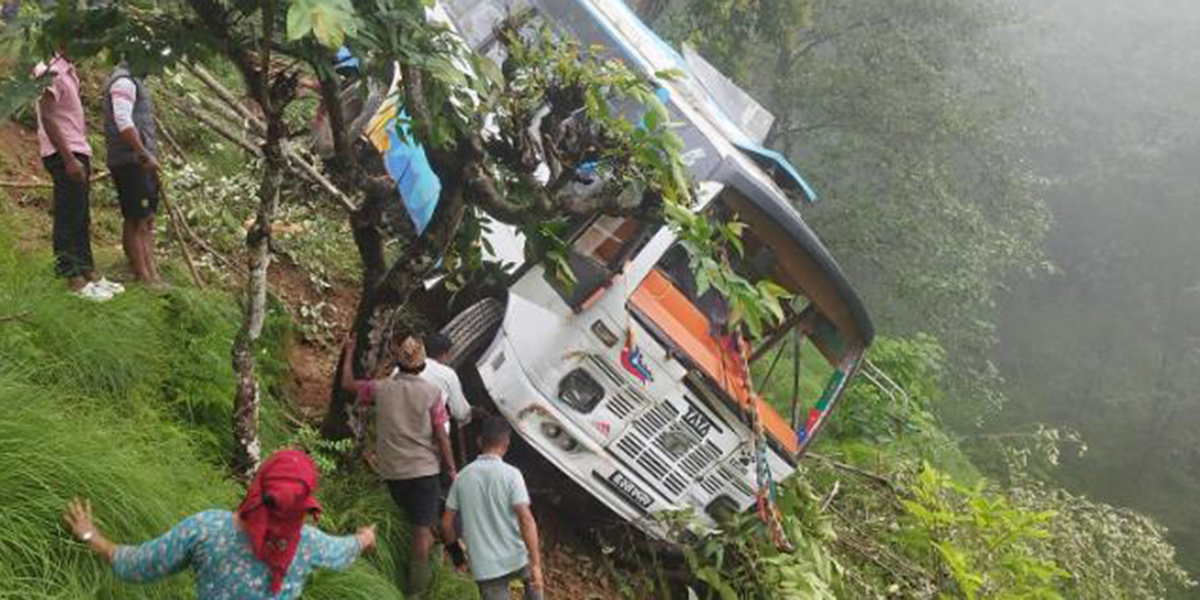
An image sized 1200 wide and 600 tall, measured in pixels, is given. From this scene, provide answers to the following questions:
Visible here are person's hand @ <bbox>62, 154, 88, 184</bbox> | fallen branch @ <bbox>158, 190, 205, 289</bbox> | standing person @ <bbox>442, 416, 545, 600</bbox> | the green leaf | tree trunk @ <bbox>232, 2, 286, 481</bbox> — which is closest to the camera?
the green leaf

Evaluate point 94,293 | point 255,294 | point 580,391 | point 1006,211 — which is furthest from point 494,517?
point 1006,211

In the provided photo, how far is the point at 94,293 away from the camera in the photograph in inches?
186

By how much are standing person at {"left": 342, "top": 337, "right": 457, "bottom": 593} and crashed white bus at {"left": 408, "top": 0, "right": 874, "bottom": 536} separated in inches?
36.8

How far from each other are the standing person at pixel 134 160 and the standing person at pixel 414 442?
1.52 m

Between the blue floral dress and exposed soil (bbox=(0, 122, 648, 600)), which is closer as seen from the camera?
the blue floral dress

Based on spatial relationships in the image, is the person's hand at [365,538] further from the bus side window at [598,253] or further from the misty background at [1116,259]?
the misty background at [1116,259]

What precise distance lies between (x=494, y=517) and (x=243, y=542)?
1703mm

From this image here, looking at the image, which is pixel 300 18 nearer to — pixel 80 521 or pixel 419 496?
pixel 80 521

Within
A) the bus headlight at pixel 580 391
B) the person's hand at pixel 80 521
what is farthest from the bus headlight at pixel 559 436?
the person's hand at pixel 80 521

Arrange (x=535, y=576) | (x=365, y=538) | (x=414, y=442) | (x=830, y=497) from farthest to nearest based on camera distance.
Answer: (x=830, y=497) < (x=414, y=442) < (x=535, y=576) < (x=365, y=538)

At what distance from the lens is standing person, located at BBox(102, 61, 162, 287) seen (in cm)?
487

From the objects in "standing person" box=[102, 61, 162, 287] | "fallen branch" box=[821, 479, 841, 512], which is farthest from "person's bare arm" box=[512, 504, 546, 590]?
"fallen branch" box=[821, 479, 841, 512]

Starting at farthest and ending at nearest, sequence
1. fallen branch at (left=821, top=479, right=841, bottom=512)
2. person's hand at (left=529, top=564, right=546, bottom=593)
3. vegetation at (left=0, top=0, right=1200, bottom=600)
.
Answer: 1. fallen branch at (left=821, top=479, right=841, bottom=512)
2. person's hand at (left=529, top=564, right=546, bottom=593)
3. vegetation at (left=0, top=0, right=1200, bottom=600)

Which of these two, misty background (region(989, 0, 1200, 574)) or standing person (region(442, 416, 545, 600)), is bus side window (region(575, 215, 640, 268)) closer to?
standing person (region(442, 416, 545, 600))
